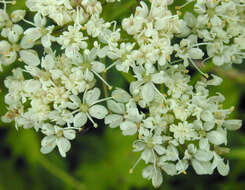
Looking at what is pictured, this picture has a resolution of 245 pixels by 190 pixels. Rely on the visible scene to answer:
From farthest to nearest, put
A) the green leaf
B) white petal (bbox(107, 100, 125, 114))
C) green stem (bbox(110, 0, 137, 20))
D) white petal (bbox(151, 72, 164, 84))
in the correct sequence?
the green leaf, green stem (bbox(110, 0, 137, 20)), white petal (bbox(107, 100, 125, 114)), white petal (bbox(151, 72, 164, 84))

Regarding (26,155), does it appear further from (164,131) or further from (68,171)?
(164,131)

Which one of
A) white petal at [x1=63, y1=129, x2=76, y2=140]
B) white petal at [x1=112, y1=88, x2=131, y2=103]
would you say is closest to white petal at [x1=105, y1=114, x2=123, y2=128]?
white petal at [x1=112, y1=88, x2=131, y2=103]

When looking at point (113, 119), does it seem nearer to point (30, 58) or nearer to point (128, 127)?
point (128, 127)

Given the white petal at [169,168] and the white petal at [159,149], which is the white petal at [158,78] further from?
the white petal at [169,168]

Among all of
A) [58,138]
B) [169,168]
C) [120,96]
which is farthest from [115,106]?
[169,168]

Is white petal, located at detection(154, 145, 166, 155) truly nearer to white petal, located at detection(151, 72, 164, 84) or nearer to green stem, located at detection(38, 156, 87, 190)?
white petal, located at detection(151, 72, 164, 84)

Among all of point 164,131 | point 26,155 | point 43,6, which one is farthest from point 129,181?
point 43,6
